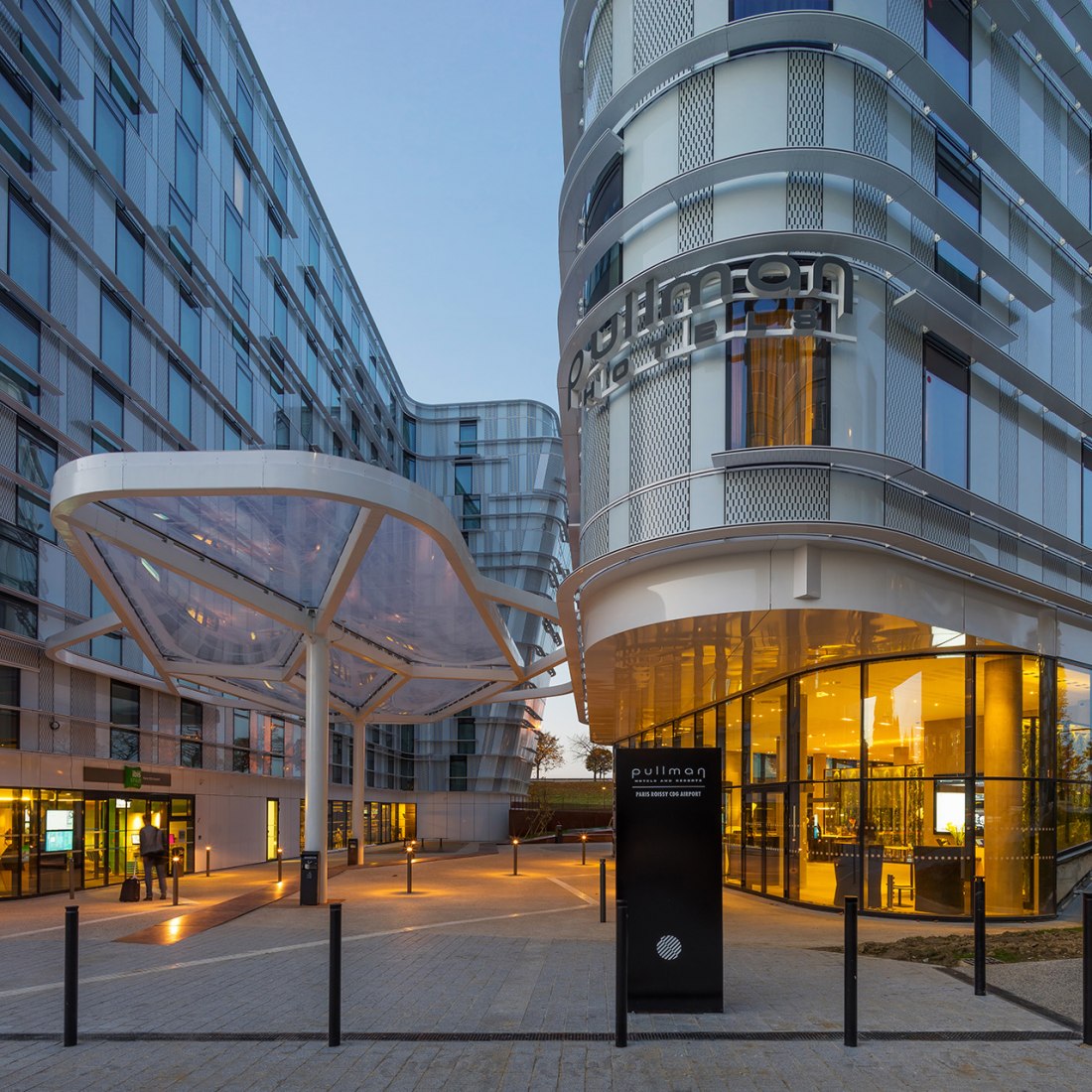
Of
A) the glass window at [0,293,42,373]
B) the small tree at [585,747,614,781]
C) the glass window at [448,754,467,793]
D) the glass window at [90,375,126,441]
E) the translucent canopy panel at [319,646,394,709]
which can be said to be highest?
the glass window at [0,293,42,373]

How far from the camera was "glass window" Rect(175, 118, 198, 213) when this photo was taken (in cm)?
3006

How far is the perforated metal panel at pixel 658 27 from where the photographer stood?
15977 millimetres

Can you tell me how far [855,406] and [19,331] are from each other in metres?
16.7

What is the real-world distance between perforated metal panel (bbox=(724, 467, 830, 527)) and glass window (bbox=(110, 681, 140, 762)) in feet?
60.6

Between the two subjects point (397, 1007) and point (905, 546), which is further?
point (905, 546)

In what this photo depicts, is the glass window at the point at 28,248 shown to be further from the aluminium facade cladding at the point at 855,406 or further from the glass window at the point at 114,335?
the aluminium facade cladding at the point at 855,406

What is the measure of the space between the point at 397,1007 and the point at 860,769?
10.3 m

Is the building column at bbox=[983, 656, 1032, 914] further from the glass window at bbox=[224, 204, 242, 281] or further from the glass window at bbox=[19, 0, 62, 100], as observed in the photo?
the glass window at bbox=[224, 204, 242, 281]

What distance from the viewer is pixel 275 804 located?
131 feet

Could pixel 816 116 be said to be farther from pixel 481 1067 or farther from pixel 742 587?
pixel 481 1067

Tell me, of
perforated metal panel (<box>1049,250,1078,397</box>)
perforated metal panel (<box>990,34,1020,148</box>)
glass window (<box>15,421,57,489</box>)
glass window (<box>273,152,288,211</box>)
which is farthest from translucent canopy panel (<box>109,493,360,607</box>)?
glass window (<box>273,152,288,211</box>)

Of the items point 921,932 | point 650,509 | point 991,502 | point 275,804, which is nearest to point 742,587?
point 650,509

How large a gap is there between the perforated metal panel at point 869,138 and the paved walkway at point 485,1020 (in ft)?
31.2

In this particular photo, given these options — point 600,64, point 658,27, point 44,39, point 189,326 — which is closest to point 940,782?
point 658,27
